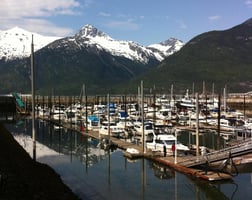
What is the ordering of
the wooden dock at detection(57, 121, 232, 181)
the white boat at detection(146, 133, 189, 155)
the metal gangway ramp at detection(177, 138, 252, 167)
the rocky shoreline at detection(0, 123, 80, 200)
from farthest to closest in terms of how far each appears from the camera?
the white boat at detection(146, 133, 189, 155)
the metal gangway ramp at detection(177, 138, 252, 167)
the wooden dock at detection(57, 121, 232, 181)
the rocky shoreline at detection(0, 123, 80, 200)

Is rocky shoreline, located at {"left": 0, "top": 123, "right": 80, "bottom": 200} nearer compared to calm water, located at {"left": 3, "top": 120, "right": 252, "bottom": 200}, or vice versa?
rocky shoreline, located at {"left": 0, "top": 123, "right": 80, "bottom": 200}

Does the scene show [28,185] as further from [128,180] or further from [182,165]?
[182,165]

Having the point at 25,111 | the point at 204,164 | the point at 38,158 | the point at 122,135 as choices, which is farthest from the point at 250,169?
the point at 25,111

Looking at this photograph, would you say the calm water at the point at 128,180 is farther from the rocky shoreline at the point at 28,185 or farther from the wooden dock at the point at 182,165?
the rocky shoreline at the point at 28,185

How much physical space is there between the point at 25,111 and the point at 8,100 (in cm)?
1282

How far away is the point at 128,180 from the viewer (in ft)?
133

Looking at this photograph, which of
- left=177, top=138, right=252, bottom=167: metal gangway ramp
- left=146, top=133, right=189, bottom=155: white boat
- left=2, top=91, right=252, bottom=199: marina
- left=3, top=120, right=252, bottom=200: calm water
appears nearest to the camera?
left=3, top=120, right=252, bottom=200: calm water

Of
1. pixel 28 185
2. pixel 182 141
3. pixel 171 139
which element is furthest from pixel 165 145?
pixel 28 185

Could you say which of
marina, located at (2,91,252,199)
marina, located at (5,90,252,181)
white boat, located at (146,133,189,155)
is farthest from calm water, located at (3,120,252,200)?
white boat, located at (146,133,189,155)

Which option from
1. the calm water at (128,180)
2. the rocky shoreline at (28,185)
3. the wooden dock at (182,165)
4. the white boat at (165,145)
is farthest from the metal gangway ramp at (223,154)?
the rocky shoreline at (28,185)

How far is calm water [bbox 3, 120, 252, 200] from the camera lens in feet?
115

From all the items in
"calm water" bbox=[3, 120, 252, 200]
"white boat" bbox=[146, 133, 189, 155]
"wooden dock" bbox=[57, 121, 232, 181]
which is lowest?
"calm water" bbox=[3, 120, 252, 200]

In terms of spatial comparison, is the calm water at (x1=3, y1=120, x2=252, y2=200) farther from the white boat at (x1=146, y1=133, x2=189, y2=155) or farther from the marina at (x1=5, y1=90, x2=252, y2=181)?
the white boat at (x1=146, y1=133, x2=189, y2=155)

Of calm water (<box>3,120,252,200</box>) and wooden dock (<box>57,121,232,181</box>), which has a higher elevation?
wooden dock (<box>57,121,232,181</box>)
